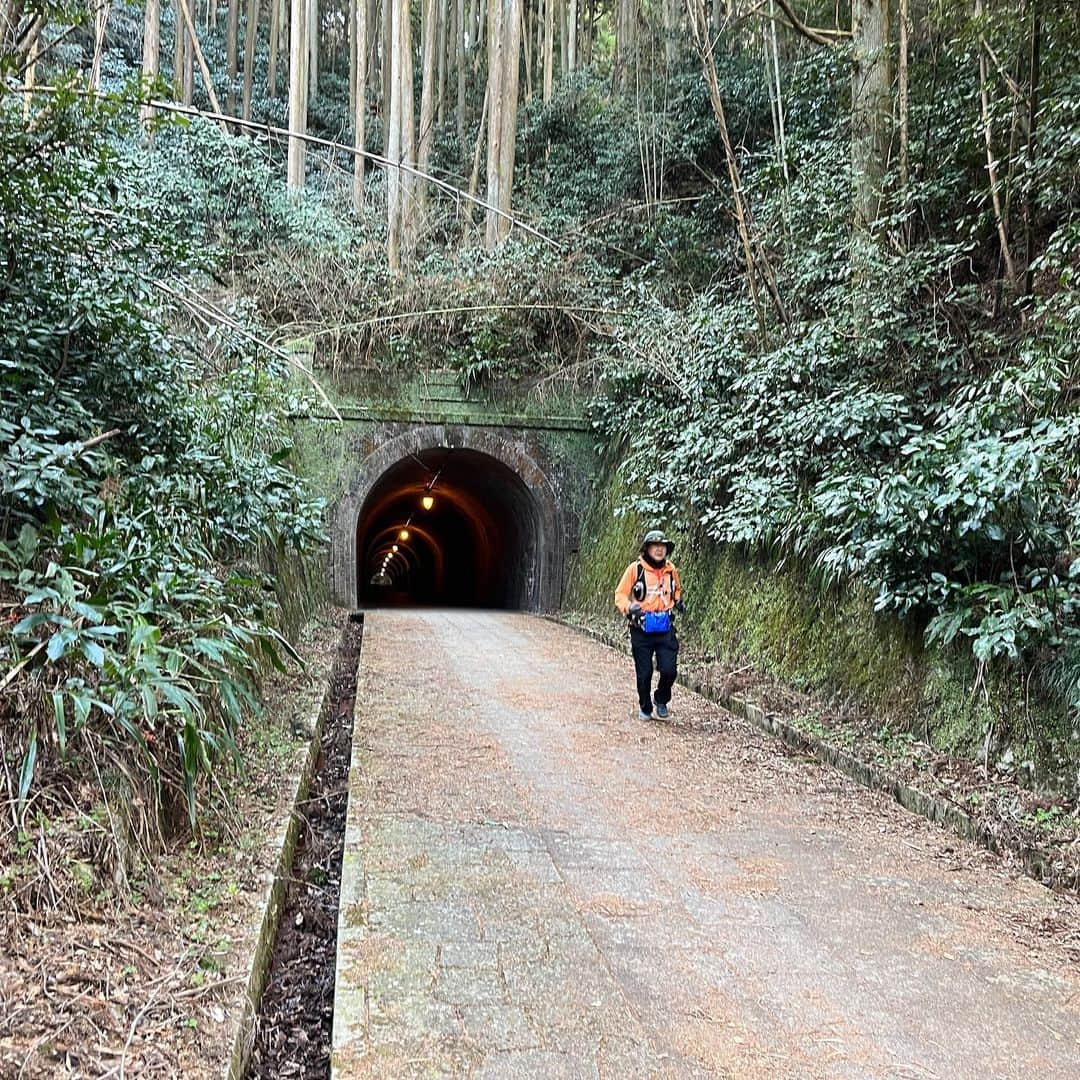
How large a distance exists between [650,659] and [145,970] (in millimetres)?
4520

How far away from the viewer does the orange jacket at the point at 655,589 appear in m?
6.45

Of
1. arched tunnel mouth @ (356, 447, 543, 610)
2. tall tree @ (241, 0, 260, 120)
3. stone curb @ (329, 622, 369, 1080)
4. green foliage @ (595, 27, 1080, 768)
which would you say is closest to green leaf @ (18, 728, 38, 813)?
stone curb @ (329, 622, 369, 1080)

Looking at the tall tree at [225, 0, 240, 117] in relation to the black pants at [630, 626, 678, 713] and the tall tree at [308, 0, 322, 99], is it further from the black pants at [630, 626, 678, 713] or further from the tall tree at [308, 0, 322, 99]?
the black pants at [630, 626, 678, 713]

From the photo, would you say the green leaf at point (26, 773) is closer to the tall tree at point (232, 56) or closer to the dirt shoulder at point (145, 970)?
the dirt shoulder at point (145, 970)

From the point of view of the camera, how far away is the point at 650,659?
21.6 feet

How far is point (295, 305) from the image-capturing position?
48.7ft

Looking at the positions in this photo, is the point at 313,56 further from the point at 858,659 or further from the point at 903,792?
the point at 903,792

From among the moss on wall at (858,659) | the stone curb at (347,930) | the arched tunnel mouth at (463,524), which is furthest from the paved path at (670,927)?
the arched tunnel mouth at (463,524)

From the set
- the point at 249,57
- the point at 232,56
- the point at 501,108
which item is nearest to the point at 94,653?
the point at 501,108

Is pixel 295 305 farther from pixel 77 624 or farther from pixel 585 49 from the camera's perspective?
pixel 585 49

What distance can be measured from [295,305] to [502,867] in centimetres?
1309

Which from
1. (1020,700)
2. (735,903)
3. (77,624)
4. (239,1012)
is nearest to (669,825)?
(735,903)

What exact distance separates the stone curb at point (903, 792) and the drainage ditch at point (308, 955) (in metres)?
3.13

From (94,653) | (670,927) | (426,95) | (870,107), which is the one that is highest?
(426,95)
